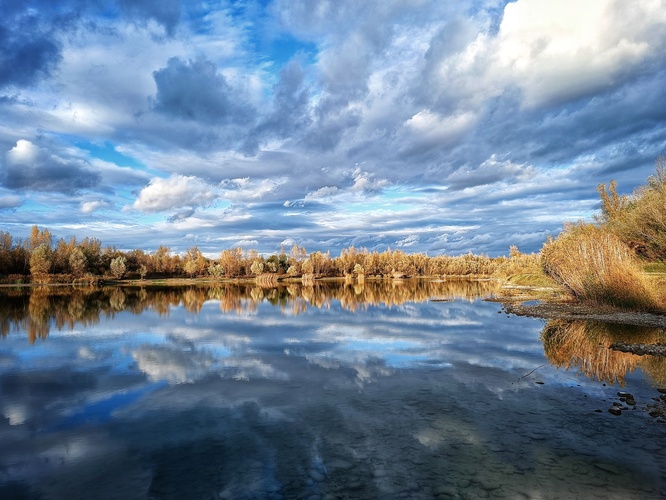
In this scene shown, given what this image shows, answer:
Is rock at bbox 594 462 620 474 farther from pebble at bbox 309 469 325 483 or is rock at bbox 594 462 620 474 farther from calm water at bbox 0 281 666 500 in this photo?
pebble at bbox 309 469 325 483

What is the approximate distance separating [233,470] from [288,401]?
14.7ft

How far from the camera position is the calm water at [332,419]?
791 centimetres

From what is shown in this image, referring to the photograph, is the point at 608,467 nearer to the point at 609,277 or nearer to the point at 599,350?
the point at 599,350

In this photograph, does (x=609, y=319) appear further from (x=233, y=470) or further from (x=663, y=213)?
(x=233, y=470)

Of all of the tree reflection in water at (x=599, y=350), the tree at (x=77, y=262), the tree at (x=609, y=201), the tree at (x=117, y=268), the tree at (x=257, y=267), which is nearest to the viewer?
the tree reflection in water at (x=599, y=350)

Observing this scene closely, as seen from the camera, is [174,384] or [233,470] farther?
[174,384]

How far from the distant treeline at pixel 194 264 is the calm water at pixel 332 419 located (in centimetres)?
7187

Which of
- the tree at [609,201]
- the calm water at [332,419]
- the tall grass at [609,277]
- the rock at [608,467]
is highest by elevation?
the tree at [609,201]

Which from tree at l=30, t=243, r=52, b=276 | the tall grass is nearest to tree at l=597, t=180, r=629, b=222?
the tall grass

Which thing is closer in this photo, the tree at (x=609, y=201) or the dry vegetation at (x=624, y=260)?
the dry vegetation at (x=624, y=260)

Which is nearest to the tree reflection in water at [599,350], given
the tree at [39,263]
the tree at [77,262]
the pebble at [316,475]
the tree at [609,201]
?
the pebble at [316,475]

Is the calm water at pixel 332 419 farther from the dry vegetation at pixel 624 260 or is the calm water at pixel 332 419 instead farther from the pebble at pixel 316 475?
the dry vegetation at pixel 624 260

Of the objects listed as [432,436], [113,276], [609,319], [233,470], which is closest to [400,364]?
[432,436]

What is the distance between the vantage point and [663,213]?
39.8m
